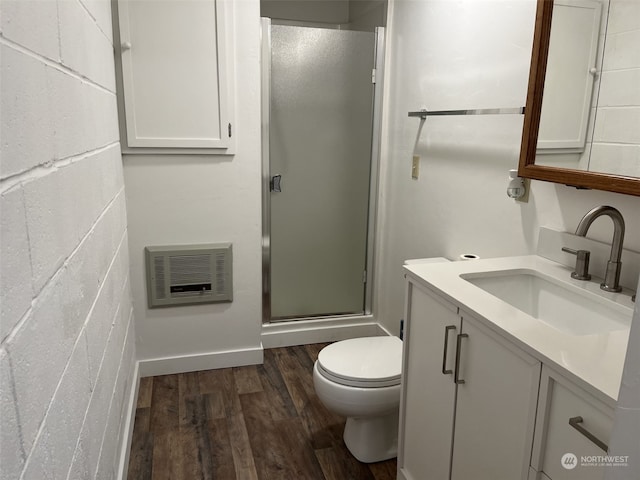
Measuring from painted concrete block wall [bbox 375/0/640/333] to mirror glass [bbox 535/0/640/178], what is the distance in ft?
0.46

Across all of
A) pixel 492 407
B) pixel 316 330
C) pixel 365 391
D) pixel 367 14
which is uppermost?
pixel 367 14

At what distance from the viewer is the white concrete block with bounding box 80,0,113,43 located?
1.60 m

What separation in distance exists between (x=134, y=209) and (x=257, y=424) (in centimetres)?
122

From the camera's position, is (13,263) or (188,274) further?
(188,274)

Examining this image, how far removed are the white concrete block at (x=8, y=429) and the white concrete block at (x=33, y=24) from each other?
492 mm

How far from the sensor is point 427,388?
158 centimetres

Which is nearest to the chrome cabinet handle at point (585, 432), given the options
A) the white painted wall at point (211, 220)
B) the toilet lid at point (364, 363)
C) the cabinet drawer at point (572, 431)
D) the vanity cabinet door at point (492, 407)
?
the cabinet drawer at point (572, 431)

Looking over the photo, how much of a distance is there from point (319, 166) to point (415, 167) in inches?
24.9

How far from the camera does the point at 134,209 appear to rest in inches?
96.7

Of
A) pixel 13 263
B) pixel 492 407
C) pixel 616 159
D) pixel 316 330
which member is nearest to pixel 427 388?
pixel 492 407

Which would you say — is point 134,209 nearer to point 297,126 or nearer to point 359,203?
point 297,126

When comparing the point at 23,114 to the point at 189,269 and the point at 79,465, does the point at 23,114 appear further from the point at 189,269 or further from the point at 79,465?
the point at 189,269

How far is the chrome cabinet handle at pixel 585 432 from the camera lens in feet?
3.01

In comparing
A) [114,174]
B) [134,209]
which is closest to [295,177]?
[134,209]
